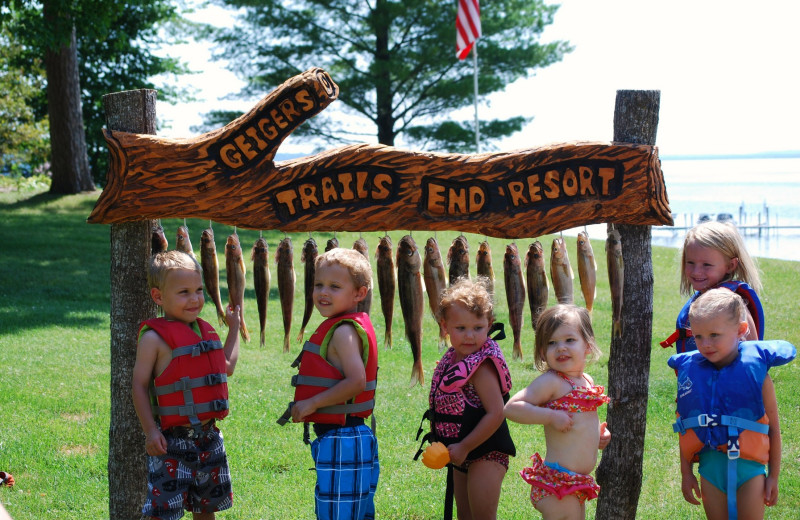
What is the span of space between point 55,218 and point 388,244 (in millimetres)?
13177

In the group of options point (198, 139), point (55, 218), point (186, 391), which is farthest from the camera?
point (55, 218)

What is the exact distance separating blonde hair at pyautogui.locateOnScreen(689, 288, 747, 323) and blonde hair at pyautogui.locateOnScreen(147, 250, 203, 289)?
2.19m

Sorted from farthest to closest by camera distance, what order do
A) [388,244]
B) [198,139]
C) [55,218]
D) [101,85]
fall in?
[101,85] → [55,218] → [388,244] → [198,139]

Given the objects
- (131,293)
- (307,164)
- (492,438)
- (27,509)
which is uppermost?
(307,164)

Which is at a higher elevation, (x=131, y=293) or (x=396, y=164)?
(x=396, y=164)

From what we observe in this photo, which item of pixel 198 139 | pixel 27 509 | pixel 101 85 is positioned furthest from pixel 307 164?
pixel 101 85

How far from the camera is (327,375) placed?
333 centimetres

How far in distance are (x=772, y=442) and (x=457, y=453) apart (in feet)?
4.41

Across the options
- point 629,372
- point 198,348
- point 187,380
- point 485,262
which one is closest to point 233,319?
point 198,348

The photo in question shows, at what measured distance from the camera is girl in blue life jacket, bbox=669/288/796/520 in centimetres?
321

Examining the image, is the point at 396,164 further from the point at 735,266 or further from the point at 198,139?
the point at 735,266

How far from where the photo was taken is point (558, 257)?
414cm

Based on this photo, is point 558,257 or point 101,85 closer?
point 558,257

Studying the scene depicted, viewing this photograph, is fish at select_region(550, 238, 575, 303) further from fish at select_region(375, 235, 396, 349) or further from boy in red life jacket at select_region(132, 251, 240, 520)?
boy in red life jacket at select_region(132, 251, 240, 520)
